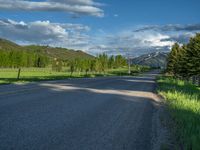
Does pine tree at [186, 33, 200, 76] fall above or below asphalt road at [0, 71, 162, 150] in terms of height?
above

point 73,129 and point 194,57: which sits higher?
point 194,57

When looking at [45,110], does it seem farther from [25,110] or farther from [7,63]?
[7,63]

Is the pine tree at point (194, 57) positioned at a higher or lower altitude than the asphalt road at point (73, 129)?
higher

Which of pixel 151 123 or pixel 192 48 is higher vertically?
pixel 192 48

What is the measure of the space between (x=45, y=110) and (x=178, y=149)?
19.8 ft

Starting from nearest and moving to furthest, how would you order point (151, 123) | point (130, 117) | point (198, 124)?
point (198, 124)
point (151, 123)
point (130, 117)

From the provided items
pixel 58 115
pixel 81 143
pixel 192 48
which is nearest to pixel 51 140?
pixel 81 143

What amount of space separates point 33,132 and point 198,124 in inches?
163

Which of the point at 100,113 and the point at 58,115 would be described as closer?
the point at 58,115

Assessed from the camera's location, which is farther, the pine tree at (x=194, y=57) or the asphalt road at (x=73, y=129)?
the pine tree at (x=194, y=57)

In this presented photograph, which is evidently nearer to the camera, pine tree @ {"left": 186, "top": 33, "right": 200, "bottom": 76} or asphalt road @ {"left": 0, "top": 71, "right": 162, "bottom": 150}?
asphalt road @ {"left": 0, "top": 71, "right": 162, "bottom": 150}

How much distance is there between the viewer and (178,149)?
7.81 meters

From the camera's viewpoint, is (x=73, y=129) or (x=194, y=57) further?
(x=194, y=57)

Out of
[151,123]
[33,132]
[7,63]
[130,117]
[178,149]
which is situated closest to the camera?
[178,149]
